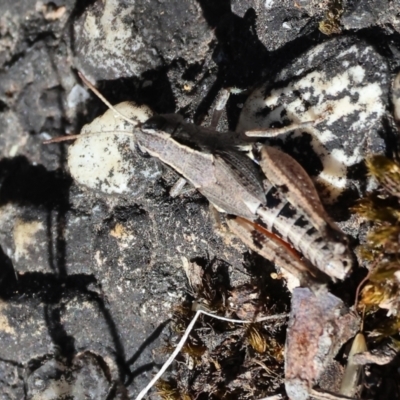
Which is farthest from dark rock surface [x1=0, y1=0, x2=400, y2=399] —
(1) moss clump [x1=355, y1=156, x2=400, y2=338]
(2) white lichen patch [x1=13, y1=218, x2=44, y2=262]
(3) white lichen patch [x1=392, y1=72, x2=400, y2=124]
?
(1) moss clump [x1=355, y1=156, x2=400, y2=338]

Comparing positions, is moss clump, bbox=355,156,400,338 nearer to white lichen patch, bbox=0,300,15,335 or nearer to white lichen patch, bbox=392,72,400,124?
A: white lichen patch, bbox=392,72,400,124

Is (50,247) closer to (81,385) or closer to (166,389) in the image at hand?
(81,385)

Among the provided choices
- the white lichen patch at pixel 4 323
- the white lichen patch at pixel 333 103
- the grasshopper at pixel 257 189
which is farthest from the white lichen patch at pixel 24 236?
the white lichen patch at pixel 333 103

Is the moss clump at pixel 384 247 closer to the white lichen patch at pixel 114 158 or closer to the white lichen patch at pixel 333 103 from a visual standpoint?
the white lichen patch at pixel 333 103

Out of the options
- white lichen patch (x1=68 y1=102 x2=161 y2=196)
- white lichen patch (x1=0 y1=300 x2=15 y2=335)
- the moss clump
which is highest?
white lichen patch (x1=68 y1=102 x2=161 y2=196)

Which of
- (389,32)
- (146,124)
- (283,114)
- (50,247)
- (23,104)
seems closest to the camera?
(389,32)

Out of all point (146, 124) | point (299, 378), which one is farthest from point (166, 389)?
point (146, 124)

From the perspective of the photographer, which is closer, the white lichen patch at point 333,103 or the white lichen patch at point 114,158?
the white lichen patch at point 333,103
